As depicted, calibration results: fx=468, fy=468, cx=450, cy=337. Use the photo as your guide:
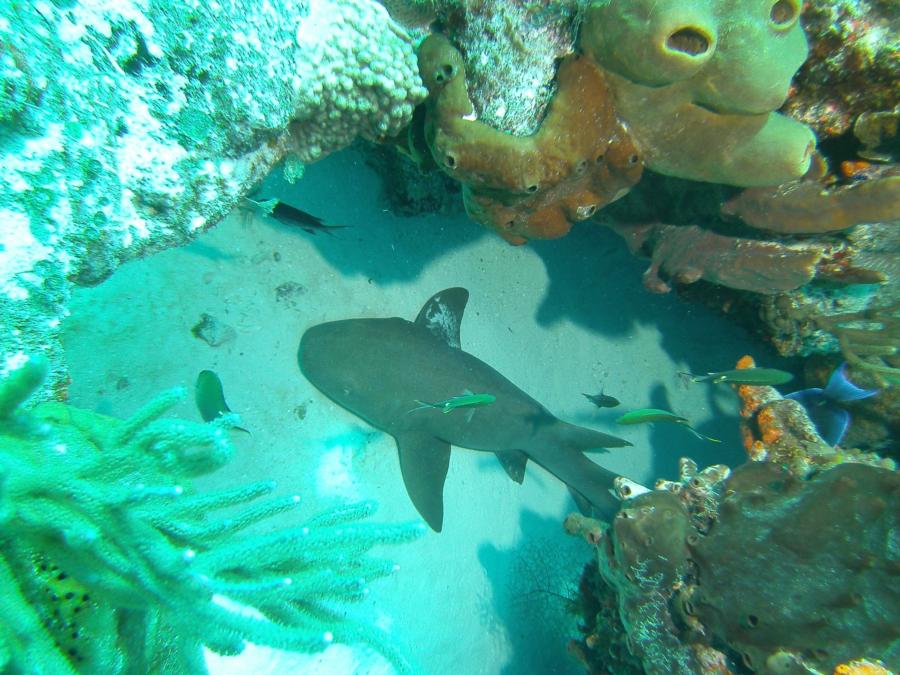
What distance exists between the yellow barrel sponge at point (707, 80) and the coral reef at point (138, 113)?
4.32 ft

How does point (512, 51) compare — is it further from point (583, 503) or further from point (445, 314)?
point (583, 503)

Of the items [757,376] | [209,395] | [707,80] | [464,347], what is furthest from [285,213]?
[757,376]

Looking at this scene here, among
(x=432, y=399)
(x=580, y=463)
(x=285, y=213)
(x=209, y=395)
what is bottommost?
(x=209, y=395)

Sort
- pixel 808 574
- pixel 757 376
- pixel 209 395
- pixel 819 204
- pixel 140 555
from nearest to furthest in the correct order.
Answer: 1. pixel 140 555
2. pixel 808 574
3. pixel 819 204
4. pixel 209 395
5. pixel 757 376

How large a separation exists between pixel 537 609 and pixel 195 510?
4816mm

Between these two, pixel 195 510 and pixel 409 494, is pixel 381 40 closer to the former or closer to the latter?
pixel 195 510

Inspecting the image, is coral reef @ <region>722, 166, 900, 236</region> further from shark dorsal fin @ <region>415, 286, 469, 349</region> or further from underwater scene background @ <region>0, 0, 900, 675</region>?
shark dorsal fin @ <region>415, 286, 469, 349</region>

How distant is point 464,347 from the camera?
6.02 m

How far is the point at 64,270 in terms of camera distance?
215 cm

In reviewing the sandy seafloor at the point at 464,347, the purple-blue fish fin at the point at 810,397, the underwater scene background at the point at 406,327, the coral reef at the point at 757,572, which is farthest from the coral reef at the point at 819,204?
the sandy seafloor at the point at 464,347

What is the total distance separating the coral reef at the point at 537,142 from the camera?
275cm

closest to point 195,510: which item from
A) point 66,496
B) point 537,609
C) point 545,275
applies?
point 66,496

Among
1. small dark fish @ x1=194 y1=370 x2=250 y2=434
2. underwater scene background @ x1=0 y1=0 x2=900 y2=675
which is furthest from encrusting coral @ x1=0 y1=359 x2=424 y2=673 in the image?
small dark fish @ x1=194 y1=370 x2=250 y2=434

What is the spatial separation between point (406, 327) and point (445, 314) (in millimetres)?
521
